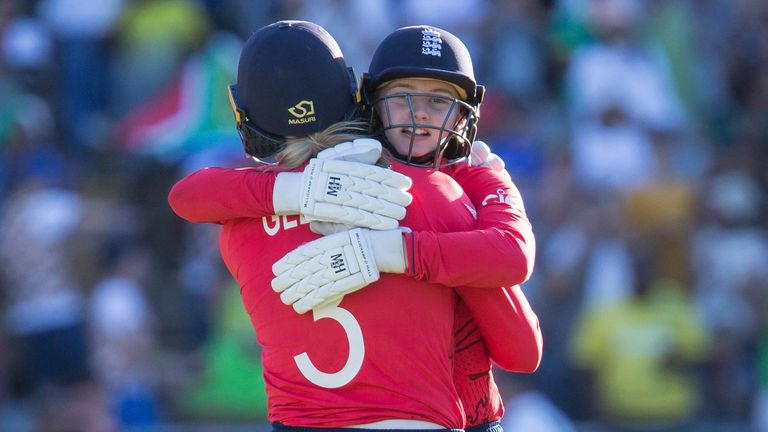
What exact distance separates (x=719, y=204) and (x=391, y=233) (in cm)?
541

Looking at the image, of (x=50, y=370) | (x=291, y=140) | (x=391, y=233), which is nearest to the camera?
(x=391, y=233)

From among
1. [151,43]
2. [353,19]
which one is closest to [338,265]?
[353,19]

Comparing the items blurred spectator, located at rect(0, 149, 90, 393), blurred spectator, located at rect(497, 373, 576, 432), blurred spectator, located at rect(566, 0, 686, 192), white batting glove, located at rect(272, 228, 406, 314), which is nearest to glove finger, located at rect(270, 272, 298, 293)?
white batting glove, located at rect(272, 228, 406, 314)

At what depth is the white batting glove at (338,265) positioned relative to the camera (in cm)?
318

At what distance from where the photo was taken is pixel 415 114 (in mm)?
3469

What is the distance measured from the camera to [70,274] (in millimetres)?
8281

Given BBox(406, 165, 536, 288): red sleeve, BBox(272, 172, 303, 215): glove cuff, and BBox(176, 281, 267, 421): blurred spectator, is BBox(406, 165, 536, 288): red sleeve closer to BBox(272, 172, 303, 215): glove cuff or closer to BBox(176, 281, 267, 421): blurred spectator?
BBox(272, 172, 303, 215): glove cuff

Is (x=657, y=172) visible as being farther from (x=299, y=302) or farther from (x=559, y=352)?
(x=299, y=302)

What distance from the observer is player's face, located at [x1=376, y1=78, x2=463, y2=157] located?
137 inches

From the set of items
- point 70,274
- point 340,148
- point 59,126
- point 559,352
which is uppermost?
point 340,148

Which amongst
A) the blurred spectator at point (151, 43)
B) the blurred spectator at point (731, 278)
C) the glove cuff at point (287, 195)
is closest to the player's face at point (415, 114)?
the glove cuff at point (287, 195)

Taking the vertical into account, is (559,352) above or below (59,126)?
below

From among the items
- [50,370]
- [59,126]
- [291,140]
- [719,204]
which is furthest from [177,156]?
[291,140]

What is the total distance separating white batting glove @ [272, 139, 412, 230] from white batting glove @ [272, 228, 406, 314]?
42mm
